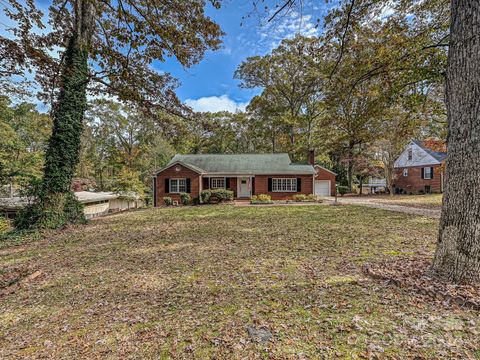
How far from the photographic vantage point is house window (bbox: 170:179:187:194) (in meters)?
19.3

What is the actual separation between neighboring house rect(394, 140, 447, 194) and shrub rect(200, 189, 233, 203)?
20534 millimetres

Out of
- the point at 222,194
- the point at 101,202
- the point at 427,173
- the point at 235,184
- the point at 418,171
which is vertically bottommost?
the point at 101,202

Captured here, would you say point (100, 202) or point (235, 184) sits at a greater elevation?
point (235, 184)

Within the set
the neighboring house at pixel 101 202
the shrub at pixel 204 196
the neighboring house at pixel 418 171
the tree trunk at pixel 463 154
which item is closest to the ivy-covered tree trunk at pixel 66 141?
the shrub at pixel 204 196

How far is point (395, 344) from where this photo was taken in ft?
7.72

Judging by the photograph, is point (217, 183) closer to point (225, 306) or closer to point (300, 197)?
point (300, 197)

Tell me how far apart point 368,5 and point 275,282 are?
6.69m

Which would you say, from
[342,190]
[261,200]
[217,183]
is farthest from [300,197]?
[342,190]


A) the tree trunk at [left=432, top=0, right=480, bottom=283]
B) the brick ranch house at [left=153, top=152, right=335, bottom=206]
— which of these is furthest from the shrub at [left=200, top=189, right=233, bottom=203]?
the tree trunk at [left=432, top=0, right=480, bottom=283]

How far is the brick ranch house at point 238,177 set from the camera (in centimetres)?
1916

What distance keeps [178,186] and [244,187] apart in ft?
19.3

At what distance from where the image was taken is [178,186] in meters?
19.3

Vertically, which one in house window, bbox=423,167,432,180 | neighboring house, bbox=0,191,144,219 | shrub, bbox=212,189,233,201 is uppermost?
house window, bbox=423,167,432,180

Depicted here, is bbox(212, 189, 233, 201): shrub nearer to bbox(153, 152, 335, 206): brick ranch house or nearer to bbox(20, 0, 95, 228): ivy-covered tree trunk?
bbox(153, 152, 335, 206): brick ranch house
